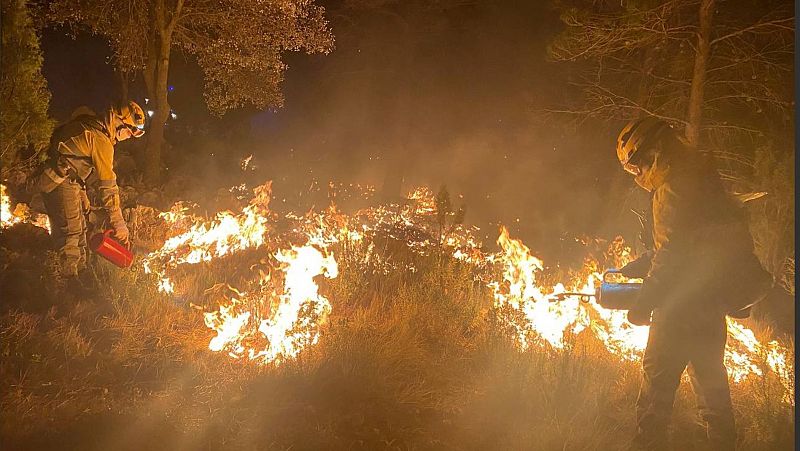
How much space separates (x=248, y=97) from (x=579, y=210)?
8371 millimetres

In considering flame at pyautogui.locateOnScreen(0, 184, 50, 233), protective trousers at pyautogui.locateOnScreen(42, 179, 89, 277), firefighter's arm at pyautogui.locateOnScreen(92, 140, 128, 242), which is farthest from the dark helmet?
flame at pyautogui.locateOnScreen(0, 184, 50, 233)

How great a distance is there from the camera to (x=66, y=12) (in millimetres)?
10789

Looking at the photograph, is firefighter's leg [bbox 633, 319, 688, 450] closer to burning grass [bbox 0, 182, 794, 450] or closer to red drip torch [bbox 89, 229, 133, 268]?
burning grass [bbox 0, 182, 794, 450]

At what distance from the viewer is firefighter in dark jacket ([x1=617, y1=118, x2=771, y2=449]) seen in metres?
3.96

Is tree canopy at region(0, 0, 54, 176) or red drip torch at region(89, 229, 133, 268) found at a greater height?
tree canopy at region(0, 0, 54, 176)

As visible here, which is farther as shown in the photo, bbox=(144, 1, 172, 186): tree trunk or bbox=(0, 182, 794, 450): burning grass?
bbox=(144, 1, 172, 186): tree trunk

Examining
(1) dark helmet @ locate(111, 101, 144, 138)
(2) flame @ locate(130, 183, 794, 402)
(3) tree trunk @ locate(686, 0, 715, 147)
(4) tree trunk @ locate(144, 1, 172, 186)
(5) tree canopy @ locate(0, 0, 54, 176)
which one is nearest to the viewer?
(2) flame @ locate(130, 183, 794, 402)

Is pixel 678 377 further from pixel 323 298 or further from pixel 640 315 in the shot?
pixel 323 298

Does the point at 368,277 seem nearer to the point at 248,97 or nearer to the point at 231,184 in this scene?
the point at 248,97

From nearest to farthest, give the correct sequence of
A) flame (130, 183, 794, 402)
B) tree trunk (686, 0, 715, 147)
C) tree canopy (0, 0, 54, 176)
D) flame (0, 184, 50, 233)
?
flame (130, 183, 794, 402) < tree canopy (0, 0, 54, 176) < tree trunk (686, 0, 715, 147) < flame (0, 184, 50, 233)

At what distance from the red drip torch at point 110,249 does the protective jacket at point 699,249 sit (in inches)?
200

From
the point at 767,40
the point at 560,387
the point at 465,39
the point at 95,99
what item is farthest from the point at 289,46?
the point at 95,99

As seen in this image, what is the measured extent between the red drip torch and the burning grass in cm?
21

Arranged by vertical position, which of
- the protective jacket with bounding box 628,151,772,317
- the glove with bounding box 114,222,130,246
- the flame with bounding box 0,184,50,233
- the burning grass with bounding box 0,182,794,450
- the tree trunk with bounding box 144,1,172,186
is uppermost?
the tree trunk with bounding box 144,1,172,186
